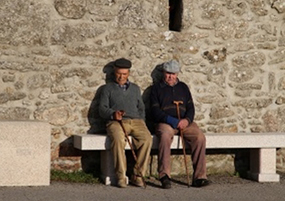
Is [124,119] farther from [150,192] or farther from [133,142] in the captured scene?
[150,192]

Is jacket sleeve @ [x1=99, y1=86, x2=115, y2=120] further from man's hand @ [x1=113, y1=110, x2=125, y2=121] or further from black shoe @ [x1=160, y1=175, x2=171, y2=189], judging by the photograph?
black shoe @ [x1=160, y1=175, x2=171, y2=189]

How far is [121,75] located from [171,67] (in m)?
0.63

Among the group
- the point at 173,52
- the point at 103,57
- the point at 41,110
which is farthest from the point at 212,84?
the point at 41,110

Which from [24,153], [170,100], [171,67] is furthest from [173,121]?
[24,153]

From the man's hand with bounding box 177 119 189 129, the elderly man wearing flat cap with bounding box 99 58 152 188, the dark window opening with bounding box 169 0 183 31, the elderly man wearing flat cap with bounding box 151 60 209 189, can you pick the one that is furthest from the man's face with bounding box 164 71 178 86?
the dark window opening with bounding box 169 0 183 31

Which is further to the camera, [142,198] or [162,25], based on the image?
[162,25]

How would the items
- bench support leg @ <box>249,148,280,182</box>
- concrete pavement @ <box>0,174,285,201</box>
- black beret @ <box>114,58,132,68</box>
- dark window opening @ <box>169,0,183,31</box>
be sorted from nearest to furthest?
concrete pavement @ <box>0,174,285,201</box>, black beret @ <box>114,58,132,68</box>, bench support leg @ <box>249,148,280,182</box>, dark window opening @ <box>169,0,183,31</box>

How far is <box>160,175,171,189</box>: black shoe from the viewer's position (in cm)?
746

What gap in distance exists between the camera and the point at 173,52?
8.35 meters

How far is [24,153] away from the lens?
7.23 meters

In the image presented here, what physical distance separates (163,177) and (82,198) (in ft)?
3.76

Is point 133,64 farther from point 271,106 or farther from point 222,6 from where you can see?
point 271,106

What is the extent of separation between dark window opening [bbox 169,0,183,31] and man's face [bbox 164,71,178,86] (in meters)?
0.66

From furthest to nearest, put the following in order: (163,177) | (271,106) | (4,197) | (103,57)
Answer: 1. (271,106)
2. (103,57)
3. (163,177)
4. (4,197)
